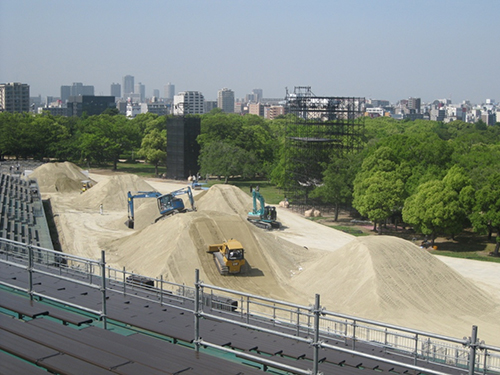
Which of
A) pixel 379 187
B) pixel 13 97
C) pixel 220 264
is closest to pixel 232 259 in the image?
pixel 220 264

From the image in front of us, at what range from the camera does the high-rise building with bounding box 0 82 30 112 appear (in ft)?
550

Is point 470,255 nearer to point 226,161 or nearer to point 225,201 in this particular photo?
point 225,201

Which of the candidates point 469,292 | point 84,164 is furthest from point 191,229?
point 84,164

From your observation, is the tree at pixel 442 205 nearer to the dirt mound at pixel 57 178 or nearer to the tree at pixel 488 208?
the tree at pixel 488 208

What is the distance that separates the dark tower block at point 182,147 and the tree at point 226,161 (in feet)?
11.0

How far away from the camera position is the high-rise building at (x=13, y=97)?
550ft

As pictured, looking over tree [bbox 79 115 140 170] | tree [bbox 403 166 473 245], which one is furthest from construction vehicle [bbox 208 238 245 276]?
tree [bbox 79 115 140 170]

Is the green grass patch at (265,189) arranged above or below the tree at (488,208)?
below

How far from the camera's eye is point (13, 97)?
168875 millimetres

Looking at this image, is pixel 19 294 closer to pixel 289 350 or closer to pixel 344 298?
pixel 289 350

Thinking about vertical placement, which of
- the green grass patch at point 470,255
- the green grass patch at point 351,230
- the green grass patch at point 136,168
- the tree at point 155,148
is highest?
the tree at point 155,148

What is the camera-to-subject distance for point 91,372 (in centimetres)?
880

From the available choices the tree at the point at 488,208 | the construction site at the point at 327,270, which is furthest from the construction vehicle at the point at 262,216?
the tree at the point at 488,208

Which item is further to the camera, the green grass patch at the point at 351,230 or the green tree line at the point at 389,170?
the green grass patch at the point at 351,230
